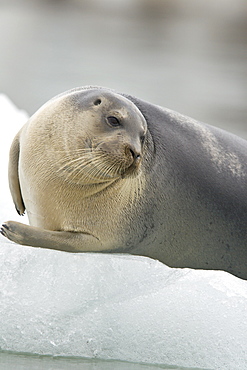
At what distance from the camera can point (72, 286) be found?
2625mm

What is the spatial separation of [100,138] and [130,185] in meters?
0.36

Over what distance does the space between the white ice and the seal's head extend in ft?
1.10

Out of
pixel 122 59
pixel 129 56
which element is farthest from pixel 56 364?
pixel 129 56

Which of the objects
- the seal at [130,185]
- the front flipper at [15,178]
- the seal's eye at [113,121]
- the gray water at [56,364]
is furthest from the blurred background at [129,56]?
the gray water at [56,364]

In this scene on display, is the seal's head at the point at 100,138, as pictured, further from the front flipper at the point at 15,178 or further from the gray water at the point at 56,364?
the gray water at the point at 56,364

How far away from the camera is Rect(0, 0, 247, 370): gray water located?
10.1 metres

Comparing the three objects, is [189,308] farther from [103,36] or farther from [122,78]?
[103,36]

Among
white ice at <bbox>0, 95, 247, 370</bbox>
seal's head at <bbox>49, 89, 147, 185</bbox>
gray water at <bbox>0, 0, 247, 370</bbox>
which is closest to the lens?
white ice at <bbox>0, 95, 247, 370</bbox>

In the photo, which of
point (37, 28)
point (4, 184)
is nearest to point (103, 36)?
point (37, 28)

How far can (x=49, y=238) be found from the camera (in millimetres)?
2816

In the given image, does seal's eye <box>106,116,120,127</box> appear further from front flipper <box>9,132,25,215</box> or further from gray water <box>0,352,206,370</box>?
gray water <box>0,352,206,370</box>

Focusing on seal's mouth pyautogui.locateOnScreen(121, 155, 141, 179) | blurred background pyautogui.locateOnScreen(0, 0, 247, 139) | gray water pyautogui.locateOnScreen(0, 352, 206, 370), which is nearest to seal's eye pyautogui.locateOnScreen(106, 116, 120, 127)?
seal's mouth pyautogui.locateOnScreen(121, 155, 141, 179)

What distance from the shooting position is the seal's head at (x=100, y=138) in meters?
2.66

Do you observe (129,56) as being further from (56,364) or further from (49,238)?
(56,364)
